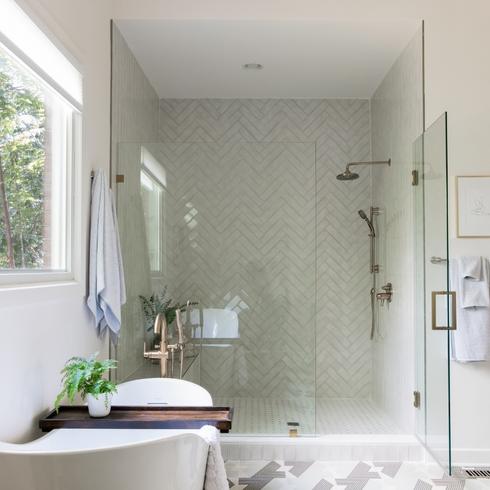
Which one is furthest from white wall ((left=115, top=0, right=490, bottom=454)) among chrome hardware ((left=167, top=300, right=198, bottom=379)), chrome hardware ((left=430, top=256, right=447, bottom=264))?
chrome hardware ((left=167, top=300, right=198, bottom=379))

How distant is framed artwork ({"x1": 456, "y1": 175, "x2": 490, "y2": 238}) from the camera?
327 cm

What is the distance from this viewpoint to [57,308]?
235cm

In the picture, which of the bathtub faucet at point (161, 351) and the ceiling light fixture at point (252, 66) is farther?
the ceiling light fixture at point (252, 66)

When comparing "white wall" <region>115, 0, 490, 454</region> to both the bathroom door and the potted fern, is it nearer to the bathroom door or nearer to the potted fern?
Result: the bathroom door

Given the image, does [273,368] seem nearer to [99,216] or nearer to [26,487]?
[99,216]

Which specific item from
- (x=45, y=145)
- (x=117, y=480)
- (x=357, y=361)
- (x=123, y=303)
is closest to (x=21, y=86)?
(x=45, y=145)

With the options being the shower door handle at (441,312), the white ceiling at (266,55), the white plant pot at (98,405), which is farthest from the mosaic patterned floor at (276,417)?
the white ceiling at (266,55)

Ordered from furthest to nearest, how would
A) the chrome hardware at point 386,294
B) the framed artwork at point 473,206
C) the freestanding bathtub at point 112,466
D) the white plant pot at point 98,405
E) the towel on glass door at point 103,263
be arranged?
the chrome hardware at point 386,294
the framed artwork at point 473,206
the towel on glass door at point 103,263
the white plant pot at point 98,405
the freestanding bathtub at point 112,466

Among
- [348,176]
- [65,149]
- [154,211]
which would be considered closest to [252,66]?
[348,176]

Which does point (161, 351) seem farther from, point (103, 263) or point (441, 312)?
point (441, 312)

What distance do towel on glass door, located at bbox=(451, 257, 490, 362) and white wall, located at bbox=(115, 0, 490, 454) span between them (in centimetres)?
8

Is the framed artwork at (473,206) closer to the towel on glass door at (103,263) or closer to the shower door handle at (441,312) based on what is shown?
the shower door handle at (441,312)

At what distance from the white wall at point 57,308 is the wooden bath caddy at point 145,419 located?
0.11 meters

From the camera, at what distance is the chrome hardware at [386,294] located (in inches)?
159
